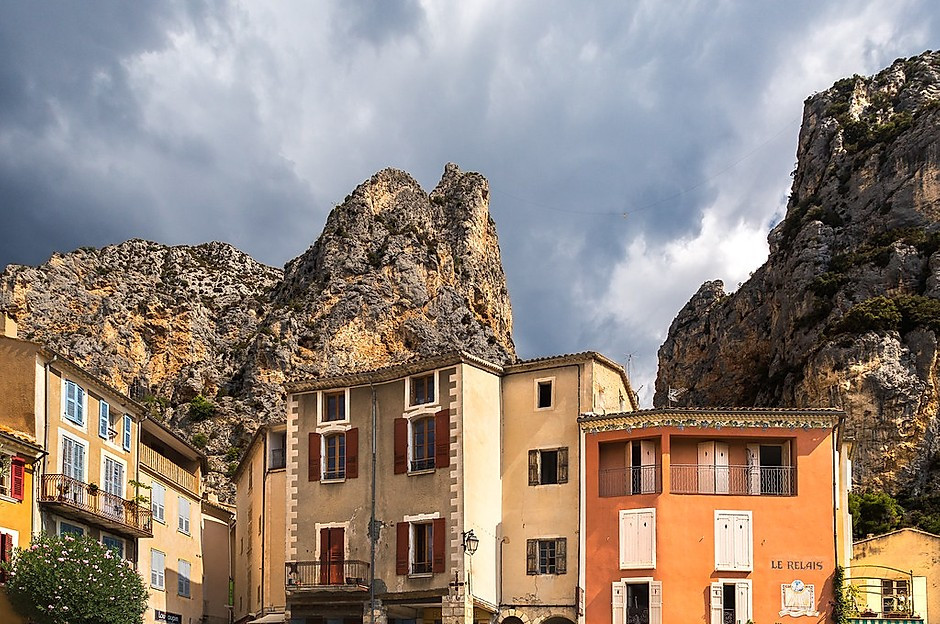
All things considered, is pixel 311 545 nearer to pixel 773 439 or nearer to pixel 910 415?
pixel 773 439

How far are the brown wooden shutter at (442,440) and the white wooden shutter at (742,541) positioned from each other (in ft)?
36.8

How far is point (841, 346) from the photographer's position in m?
94.1

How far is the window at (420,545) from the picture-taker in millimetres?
43250

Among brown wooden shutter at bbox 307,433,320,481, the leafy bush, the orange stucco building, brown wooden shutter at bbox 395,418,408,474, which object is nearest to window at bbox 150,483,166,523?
brown wooden shutter at bbox 307,433,320,481

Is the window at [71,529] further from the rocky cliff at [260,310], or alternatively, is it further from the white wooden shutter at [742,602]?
the rocky cliff at [260,310]

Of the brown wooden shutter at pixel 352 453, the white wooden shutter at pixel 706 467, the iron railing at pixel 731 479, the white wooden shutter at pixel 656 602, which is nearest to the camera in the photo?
the white wooden shutter at pixel 656 602

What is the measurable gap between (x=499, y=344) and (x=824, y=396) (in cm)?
3729

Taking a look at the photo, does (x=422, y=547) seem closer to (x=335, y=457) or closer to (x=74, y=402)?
(x=335, y=457)

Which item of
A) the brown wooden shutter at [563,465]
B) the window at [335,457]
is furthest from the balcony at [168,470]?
the brown wooden shutter at [563,465]

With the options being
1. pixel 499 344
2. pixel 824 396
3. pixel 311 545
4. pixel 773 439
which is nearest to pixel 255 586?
pixel 311 545

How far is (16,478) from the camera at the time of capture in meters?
38.7

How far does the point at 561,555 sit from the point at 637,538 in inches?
123

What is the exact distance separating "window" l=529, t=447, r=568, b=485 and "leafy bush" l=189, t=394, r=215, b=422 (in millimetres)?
68959

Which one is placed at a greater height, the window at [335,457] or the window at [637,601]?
the window at [335,457]
